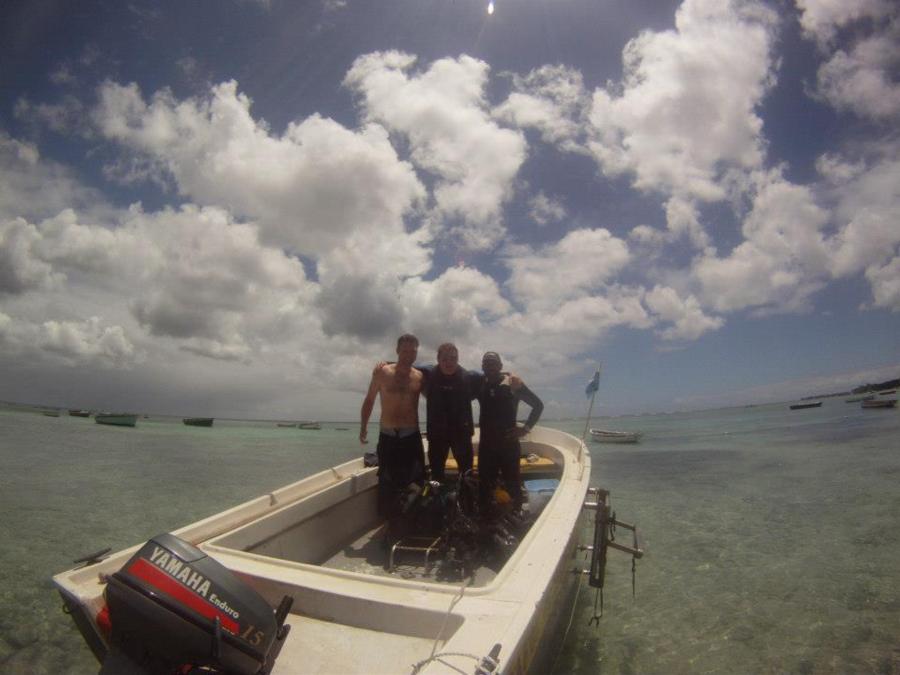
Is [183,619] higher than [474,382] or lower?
lower

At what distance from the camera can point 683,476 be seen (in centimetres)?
1722

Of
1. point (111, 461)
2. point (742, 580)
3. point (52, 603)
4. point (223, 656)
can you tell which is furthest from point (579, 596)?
point (111, 461)

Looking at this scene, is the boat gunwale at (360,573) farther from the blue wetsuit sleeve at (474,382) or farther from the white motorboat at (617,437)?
the white motorboat at (617,437)

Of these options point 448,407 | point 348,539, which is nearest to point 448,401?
point 448,407

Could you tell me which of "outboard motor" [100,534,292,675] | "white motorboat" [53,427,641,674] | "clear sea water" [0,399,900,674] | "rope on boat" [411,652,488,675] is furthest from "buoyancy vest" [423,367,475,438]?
"rope on boat" [411,652,488,675]

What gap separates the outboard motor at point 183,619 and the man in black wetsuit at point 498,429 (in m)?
3.10

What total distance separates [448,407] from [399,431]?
57 centimetres

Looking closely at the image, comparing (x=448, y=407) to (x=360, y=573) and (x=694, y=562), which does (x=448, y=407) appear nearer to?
(x=360, y=573)

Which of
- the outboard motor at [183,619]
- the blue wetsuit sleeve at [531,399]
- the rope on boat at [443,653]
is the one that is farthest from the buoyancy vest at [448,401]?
the outboard motor at [183,619]

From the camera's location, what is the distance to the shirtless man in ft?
14.4

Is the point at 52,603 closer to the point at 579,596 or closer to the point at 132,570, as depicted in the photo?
the point at 132,570

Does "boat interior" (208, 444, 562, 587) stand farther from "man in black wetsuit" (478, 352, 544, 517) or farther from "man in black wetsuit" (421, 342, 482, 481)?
"man in black wetsuit" (421, 342, 482, 481)

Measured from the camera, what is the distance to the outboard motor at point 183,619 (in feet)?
5.40

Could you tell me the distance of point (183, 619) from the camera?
5.46ft
